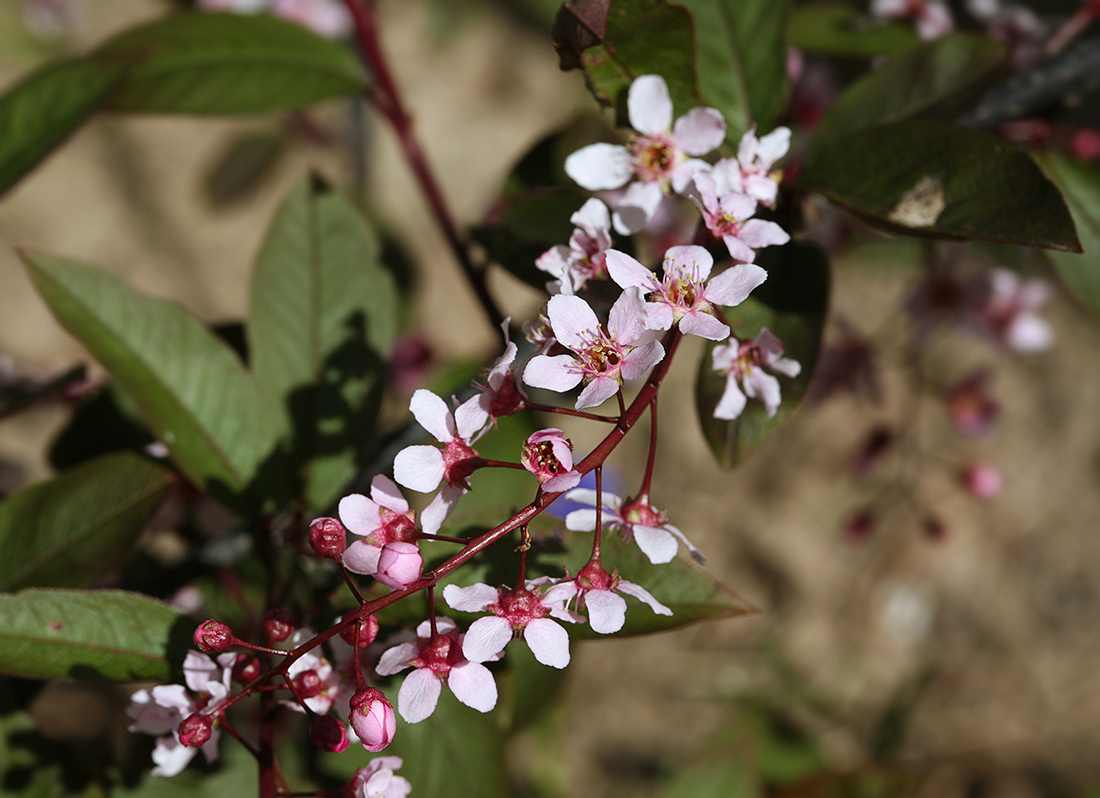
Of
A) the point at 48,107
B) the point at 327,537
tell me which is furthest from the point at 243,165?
the point at 327,537

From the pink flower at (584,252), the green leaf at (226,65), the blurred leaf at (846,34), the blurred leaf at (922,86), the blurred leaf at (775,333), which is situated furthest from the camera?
the blurred leaf at (846,34)

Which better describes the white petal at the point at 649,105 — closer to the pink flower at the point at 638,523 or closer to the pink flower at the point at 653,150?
the pink flower at the point at 653,150

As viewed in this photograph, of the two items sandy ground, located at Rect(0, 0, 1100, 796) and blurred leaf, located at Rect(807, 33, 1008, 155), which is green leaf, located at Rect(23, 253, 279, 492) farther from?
sandy ground, located at Rect(0, 0, 1100, 796)

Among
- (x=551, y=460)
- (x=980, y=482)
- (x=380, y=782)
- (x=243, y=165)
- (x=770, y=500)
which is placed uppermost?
(x=551, y=460)

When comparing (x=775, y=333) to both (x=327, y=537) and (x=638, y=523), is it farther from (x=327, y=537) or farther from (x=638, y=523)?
(x=327, y=537)

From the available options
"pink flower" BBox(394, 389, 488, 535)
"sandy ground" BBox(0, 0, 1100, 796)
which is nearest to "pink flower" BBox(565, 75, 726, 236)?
"pink flower" BBox(394, 389, 488, 535)

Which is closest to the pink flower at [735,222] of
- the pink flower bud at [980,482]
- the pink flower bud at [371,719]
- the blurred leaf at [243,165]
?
the pink flower bud at [371,719]

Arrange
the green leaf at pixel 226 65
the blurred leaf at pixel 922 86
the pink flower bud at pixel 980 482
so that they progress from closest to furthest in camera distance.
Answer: the blurred leaf at pixel 922 86
the green leaf at pixel 226 65
the pink flower bud at pixel 980 482
